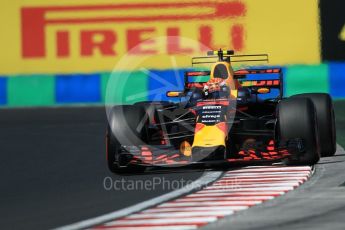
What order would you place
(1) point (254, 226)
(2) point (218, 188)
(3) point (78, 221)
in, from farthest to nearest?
(2) point (218, 188) → (3) point (78, 221) → (1) point (254, 226)

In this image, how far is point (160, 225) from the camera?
27.2ft

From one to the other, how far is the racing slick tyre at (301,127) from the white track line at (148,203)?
35.3 inches

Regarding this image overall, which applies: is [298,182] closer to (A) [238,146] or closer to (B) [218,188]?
(B) [218,188]

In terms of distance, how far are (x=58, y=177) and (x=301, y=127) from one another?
9.37 feet

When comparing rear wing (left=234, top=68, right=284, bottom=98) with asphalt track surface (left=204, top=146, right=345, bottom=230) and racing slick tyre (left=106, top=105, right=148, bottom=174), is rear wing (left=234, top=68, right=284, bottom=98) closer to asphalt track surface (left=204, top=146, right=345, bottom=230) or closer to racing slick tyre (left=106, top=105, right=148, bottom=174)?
racing slick tyre (left=106, top=105, right=148, bottom=174)

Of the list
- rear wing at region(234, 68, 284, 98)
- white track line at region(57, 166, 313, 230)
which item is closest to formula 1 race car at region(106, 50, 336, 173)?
rear wing at region(234, 68, 284, 98)

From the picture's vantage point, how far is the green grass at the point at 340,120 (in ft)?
53.3

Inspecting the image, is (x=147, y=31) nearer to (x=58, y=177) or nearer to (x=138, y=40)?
(x=138, y=40)

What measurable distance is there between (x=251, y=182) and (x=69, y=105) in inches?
547

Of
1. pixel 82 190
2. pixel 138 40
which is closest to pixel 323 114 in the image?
pixel 82 190

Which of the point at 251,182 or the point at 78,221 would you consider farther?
the point at 251,182

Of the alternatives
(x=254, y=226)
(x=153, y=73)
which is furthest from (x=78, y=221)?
(x=153, y=73)

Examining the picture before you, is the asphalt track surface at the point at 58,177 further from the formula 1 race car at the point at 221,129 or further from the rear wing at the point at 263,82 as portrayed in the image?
the rear wing at the point at 263,82

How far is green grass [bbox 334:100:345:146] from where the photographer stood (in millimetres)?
16234
